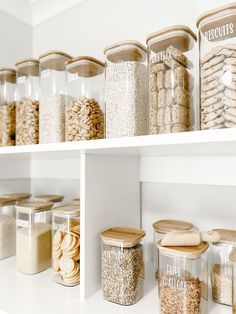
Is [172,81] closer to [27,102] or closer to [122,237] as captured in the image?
[122,237]

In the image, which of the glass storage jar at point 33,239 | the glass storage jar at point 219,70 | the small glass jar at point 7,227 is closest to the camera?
the glass storage jar at point 219,70

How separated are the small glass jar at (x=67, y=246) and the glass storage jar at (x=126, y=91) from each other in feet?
1.01

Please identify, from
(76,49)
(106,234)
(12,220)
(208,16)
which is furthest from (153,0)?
(12,220)

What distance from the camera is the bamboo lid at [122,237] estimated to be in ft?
2.40

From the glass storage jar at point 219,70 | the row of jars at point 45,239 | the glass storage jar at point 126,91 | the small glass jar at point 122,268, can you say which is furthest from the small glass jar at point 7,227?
the glass storage jar at point 219,70

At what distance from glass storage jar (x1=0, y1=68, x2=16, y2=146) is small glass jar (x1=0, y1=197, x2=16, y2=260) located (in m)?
0.27

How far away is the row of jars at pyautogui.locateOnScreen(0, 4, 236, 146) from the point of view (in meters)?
0.60

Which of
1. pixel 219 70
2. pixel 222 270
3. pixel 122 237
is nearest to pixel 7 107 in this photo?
pixel 122 237

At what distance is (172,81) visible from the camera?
0.66m

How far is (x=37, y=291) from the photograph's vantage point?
33.1 inches

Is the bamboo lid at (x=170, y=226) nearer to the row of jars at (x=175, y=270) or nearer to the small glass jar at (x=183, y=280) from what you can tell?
the row of jars at (x=175, y=270)

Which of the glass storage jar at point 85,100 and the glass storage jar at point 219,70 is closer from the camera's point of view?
the glass storage jar at point 219,70

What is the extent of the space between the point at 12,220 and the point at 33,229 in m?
0.22

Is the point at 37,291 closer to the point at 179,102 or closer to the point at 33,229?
the point at 33,229
